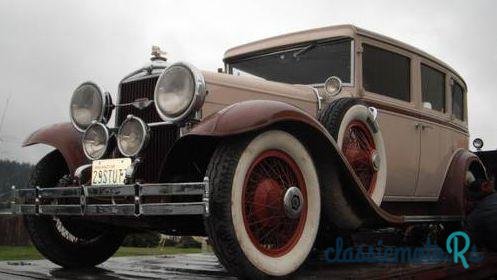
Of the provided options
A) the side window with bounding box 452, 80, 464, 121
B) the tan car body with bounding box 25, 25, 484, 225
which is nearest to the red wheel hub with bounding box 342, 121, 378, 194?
the tan car body with bounding box 25, 25, 484, 225

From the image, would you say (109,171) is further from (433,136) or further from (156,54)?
(433,136)

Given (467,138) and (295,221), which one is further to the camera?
(467,138)

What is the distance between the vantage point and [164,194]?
322 cm

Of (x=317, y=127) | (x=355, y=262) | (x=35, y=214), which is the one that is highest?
(x=317, y=127)

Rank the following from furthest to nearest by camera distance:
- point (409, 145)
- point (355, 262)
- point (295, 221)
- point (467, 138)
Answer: point (467, 138) → point (409, 145) → point (355, 262) → point (295, 221)

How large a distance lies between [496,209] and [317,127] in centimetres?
223

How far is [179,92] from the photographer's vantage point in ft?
12.0

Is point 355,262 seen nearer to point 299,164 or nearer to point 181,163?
point 299,164

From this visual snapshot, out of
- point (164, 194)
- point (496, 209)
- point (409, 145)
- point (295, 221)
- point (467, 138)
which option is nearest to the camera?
point (164, 194)

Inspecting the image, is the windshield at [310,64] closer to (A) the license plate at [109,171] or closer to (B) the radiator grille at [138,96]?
(B) the radiator grille at [138,96]

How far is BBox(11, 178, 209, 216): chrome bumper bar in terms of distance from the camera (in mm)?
3081

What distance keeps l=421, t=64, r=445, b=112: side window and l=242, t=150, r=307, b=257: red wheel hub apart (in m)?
2.80

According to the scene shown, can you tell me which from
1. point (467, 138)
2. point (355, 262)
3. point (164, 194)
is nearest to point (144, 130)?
point (164, 194)

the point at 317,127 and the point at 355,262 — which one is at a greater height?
the point at 317,127
